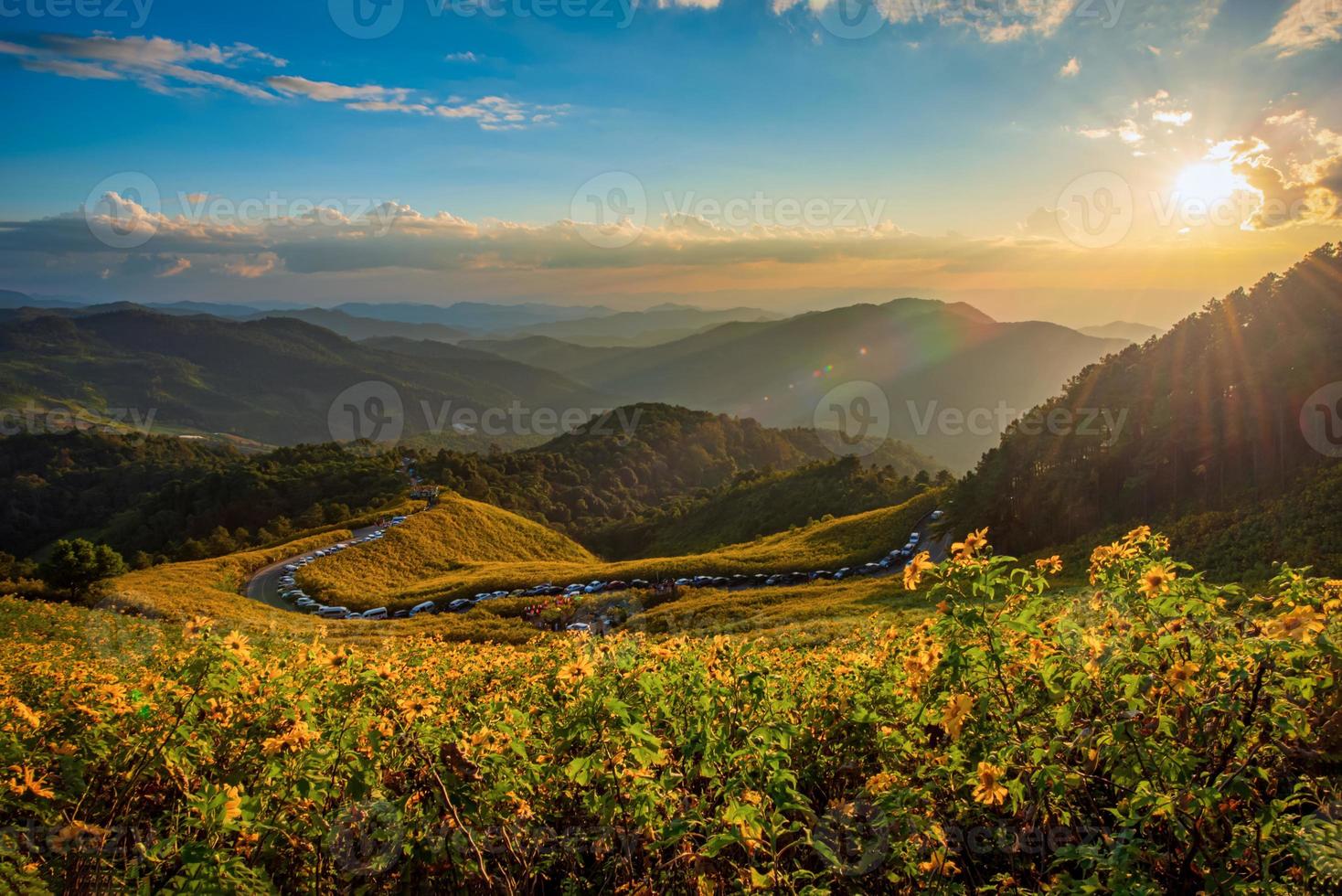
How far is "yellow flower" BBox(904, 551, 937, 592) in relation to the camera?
117 inches

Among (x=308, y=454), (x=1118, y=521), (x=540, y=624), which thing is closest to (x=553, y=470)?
(x=308, y=454)

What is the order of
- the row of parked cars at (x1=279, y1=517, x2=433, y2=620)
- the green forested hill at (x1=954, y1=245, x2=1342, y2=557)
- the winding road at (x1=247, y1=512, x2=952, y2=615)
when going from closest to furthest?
the green forested hill at (x1=954, y1=245, x2=1342, y2=557), the row of parked cars at (x1=279, y1=517, x2=433, y2=620), the winding road at (x1=247, y1=512, x2=952, y2=615)

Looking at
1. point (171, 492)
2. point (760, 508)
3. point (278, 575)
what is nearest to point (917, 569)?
point (278, 575)

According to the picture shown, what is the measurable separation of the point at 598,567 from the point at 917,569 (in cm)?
4872

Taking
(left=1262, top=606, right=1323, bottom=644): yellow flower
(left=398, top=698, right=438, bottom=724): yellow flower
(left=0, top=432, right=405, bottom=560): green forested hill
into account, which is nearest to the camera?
(left=1262, top=606, right=1323, bottom=644): yellow flower

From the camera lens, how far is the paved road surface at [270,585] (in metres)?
39.9

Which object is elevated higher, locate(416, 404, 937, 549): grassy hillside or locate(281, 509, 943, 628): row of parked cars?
locate(281, 509, 943, 628): row of parked cars

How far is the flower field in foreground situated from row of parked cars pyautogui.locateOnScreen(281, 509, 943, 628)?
36.3m

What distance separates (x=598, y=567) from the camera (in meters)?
50.8

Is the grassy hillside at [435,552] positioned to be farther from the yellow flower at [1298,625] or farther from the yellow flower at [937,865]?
the yellow flower at [1298,625]

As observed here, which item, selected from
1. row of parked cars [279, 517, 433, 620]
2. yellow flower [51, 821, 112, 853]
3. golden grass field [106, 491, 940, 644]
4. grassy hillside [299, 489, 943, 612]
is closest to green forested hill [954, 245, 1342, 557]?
grassy hillside [299, 489, 943, 612]

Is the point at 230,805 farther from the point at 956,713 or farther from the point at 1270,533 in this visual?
the point at 1270,533

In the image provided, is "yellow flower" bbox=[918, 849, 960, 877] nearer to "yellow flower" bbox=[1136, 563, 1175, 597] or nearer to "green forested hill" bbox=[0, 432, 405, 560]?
"yellow flower" bbox=[1136, 563, 1175, 597]

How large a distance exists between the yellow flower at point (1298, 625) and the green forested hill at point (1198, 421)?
24324 millimetres
